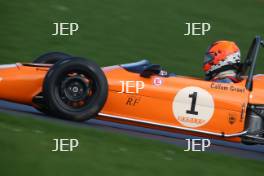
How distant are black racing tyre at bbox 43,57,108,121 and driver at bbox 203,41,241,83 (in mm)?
1474

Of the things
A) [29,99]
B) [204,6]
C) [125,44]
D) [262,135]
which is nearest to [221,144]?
[262,135]

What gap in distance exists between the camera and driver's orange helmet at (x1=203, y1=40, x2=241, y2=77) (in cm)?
862

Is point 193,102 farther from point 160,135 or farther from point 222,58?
point 222,58

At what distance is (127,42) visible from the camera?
1241cm

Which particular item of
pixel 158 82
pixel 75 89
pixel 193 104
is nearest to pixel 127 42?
pixel 158 82

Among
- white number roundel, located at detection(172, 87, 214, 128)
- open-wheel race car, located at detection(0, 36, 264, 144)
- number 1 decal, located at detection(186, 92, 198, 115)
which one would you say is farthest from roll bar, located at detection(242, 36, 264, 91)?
number 1 decal, located at detection(186, 92, 198, 115)

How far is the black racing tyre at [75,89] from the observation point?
7.82 meters

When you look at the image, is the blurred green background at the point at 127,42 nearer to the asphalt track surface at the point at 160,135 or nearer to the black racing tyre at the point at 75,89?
the black racing tyre at the point at 75,89

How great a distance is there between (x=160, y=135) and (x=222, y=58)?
3.78 ft

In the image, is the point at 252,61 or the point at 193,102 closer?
the point at 193,102

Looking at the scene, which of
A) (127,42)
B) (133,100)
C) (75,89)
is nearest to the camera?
(75,89)

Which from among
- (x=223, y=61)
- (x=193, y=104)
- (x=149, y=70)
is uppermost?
(x=223, y=61)

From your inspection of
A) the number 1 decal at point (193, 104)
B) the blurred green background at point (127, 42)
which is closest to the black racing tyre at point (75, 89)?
the blurred green background at point (127, 42)

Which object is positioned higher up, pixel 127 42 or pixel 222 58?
pixel 127 42
